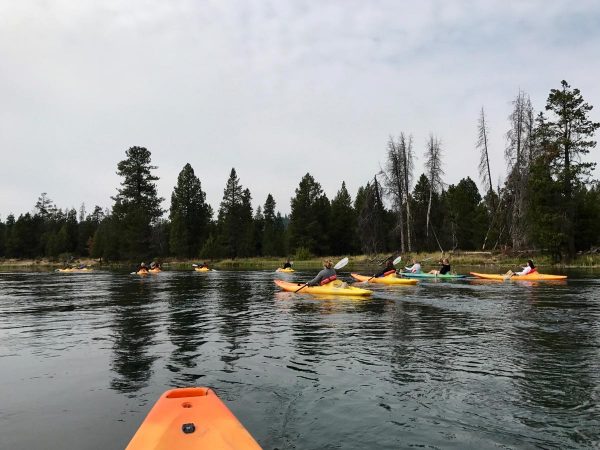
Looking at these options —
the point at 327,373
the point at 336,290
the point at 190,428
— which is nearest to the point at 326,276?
the point at 336,290

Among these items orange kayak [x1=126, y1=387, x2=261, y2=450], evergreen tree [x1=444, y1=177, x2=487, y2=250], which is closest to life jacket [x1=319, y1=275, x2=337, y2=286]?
orange kayak [x1=126, y1=387, x2=261, y2=450]

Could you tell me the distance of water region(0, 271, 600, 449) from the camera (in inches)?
219

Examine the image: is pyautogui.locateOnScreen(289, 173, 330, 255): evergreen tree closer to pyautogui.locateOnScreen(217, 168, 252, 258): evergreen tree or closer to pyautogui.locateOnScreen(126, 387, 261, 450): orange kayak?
pyautogui.locateOnScreen(217, 168, 252, 258): evergreen tree

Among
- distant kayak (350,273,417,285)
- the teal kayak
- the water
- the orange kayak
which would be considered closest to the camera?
the orange kayak

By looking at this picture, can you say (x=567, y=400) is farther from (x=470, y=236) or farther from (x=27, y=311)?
(x=470, y=236)

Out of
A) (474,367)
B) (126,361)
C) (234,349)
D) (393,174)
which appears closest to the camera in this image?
(474,367)

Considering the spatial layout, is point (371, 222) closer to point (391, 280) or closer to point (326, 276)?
point (391, 280)

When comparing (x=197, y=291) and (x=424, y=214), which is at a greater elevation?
(x=424, y=214)

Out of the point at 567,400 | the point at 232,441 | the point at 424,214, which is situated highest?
the point at 424,214

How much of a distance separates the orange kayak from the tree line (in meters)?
38.9

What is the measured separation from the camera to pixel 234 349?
32.9 ft

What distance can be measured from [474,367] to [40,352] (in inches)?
343

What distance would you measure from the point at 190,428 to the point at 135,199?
70.8m

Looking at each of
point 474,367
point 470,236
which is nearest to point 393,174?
point 470,236
